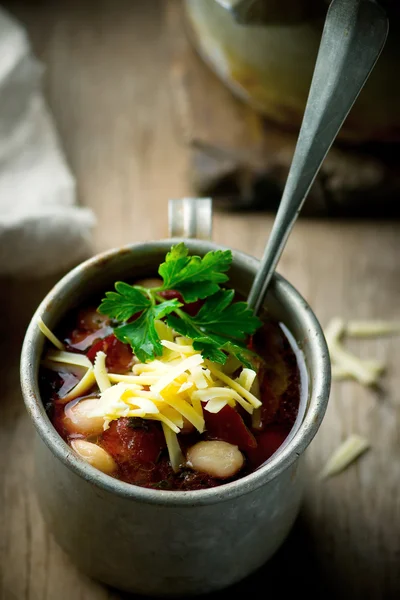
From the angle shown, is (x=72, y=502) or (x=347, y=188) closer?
(x=72, y=502)

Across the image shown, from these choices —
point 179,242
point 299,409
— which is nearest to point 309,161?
point 179,242

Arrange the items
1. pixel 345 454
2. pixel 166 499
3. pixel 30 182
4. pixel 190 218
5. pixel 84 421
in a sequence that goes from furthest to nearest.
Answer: pixel 30 182 → pixel 345 454 → pixel 190 218 → pixel 84 421 → pixel 166 499

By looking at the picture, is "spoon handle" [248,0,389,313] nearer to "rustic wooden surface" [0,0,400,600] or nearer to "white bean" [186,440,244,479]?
"white bean" [186,440,244,479]

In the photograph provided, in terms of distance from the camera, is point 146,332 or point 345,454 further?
point 345,454

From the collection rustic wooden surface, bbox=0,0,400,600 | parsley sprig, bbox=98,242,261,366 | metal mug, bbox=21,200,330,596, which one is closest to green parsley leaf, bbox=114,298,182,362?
parsley sprig, bbox=98,242,261,366

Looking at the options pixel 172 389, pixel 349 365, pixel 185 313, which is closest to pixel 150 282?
pixel 185 313

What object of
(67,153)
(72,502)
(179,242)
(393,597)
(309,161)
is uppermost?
(309,161)

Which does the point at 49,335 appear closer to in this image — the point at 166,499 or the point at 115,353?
the point at 115,353

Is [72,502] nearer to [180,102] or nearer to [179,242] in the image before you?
[179,242]
